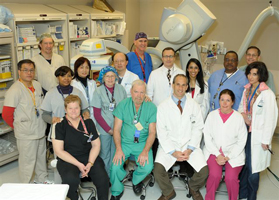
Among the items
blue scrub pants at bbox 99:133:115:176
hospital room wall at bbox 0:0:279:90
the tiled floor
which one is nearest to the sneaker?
the tiled floor

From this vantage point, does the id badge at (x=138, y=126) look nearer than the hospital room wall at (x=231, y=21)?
Yes

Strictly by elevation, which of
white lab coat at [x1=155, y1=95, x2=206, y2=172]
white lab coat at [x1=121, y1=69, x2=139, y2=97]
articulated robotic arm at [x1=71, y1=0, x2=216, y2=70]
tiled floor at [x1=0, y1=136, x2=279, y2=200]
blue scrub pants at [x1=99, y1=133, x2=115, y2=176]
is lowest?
tiled floor at [x1=0, y1=136, x2=279, y2=200]

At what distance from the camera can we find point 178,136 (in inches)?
120

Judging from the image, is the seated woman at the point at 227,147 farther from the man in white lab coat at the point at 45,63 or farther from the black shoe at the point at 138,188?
the man in white lab coat at the point at 45,63

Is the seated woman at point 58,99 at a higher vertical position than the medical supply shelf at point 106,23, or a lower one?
lower

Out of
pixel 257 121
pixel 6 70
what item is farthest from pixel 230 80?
pixel 6 70

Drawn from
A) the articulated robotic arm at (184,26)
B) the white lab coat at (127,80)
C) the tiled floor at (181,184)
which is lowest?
the tiled floor at (181,184)

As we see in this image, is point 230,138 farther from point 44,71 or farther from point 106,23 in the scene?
point 106,23

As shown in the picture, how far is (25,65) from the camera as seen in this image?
307 cm

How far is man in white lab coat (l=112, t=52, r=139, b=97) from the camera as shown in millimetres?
3414

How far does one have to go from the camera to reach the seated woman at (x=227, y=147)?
2.89 m

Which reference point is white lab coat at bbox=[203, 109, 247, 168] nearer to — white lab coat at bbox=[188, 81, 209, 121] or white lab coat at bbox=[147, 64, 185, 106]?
white lab coat at bbox=[188, 81, 209, 121]

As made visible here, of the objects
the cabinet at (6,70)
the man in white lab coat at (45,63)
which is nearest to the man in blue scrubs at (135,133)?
the man in white lab coat at (45,63)

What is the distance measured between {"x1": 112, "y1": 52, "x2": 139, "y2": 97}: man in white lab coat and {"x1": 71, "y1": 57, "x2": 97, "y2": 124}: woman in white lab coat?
33cm
